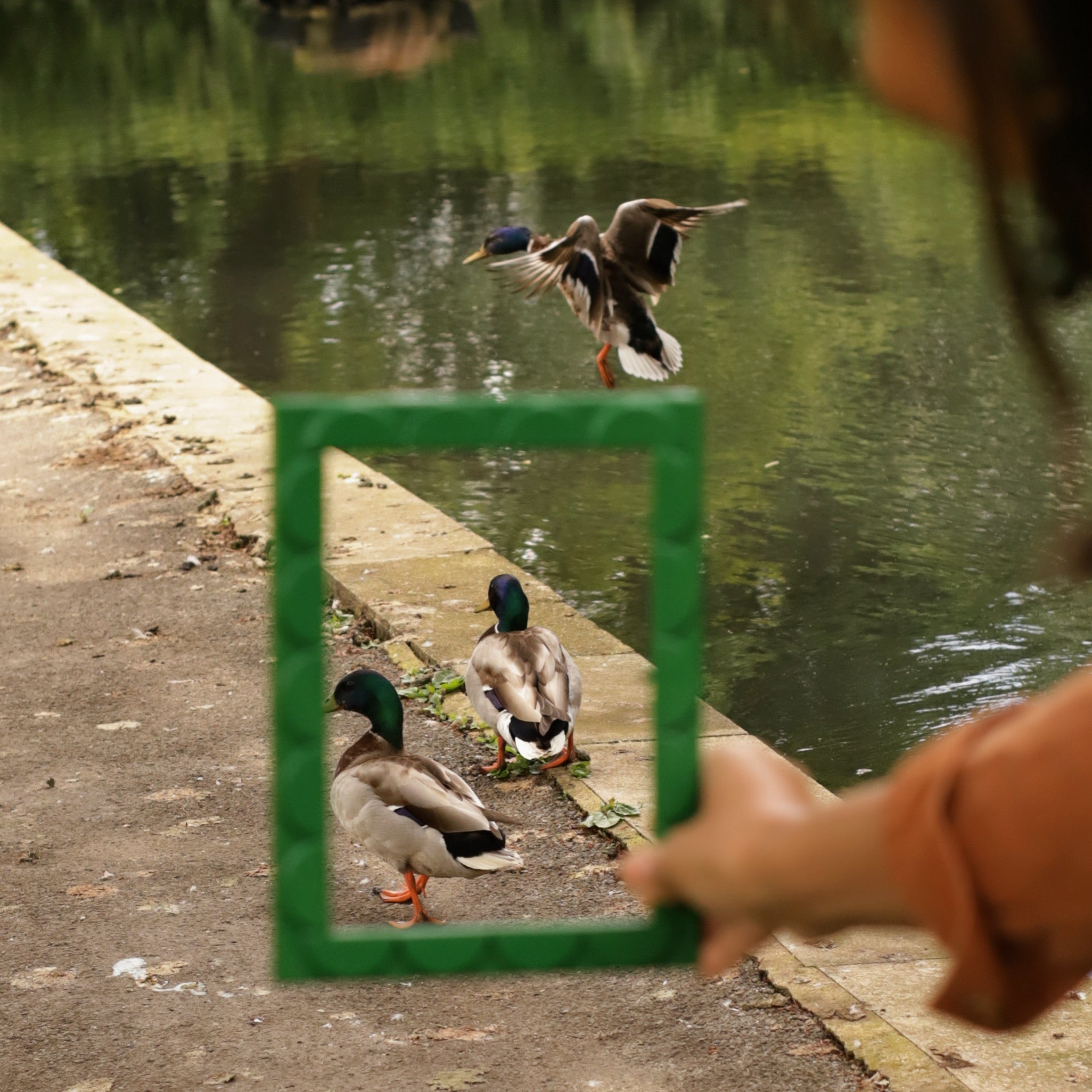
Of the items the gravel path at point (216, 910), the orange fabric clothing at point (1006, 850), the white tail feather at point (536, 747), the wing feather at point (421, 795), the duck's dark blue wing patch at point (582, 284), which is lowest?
the gravel path at point (216, 910)

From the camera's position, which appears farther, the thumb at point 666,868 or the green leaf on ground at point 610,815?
the green leaf on ground at point 610,815

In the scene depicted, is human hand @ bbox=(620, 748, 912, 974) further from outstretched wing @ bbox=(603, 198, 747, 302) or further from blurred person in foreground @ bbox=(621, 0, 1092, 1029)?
outstretched wing @ bbox=(603, 198, 747, 302)

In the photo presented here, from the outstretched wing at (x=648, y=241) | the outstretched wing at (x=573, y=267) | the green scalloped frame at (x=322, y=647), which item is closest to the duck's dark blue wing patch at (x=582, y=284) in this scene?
the outstretched wing at (x=573, y=267)

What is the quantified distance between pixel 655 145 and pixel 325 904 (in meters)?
16.8

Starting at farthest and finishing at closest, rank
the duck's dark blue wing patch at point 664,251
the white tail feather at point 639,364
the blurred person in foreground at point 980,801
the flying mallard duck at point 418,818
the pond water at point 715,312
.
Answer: the white tail feather at point 639,364 < the duck's dark blue wing patch at point 664,251 < the pond water at point 715,312 < the flying mallard duck at point 418,818 < the blurred person in foreground at point 980,801

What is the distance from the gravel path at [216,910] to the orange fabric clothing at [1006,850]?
2.58 meters

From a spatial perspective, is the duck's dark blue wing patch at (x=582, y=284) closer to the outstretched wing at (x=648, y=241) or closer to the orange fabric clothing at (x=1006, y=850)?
the outstretched wing at (x=648, y=241)

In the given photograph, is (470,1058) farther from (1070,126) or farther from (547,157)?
(547,157)

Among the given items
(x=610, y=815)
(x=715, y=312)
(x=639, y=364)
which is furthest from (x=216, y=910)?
(x=715, y=312)

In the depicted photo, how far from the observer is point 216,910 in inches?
169

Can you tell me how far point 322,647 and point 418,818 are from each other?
2.92 m

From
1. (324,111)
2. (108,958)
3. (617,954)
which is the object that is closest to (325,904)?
(617,954)

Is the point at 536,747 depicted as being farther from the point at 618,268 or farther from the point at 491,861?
the point at 618,268

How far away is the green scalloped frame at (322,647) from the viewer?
3.45ft
